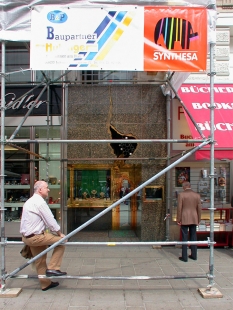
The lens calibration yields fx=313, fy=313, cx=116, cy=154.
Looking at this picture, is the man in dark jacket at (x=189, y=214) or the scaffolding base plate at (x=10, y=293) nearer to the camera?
the scaffolding base plate at (x=10, y=293)

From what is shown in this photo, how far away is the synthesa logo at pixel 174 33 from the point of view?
4766 millimetres

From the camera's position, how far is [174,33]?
4785mm

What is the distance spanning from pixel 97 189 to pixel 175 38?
502cm

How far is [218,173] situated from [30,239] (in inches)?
208

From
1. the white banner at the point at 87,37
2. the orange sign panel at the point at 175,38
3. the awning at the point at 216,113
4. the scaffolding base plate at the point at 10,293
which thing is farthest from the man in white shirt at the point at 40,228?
the awning at the point at 216,113

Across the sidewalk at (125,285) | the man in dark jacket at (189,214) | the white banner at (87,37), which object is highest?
the white banner at (87,37)

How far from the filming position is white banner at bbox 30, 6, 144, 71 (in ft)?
15.5

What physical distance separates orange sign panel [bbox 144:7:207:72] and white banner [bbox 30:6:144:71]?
141 mm

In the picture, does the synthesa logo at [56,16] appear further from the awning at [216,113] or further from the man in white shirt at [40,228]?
the awning at [216,113]

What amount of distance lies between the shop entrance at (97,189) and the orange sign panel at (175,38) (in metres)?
4.03

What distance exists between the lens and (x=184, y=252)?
6570mm

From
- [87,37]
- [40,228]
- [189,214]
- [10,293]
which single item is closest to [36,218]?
[40,228]

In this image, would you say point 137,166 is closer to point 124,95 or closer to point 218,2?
point 124,95

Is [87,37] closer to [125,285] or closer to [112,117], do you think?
[112,117]
